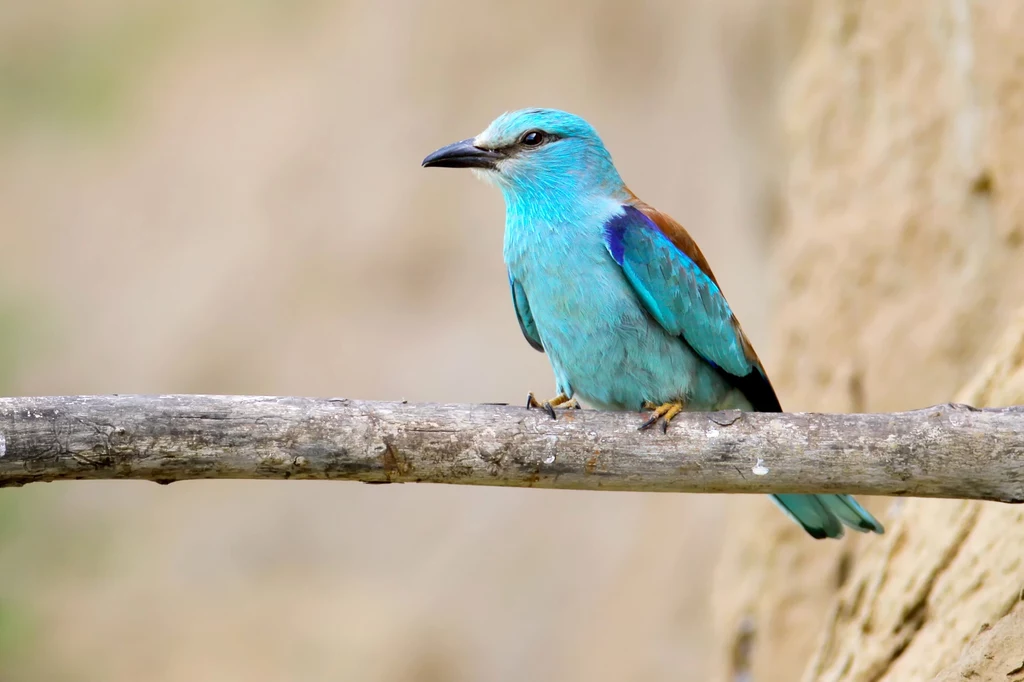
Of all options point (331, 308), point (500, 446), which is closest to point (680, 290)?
point (500, 446)

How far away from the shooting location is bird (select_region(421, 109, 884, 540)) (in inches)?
135

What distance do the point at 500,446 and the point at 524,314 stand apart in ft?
4.18

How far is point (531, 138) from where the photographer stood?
12.5 ft

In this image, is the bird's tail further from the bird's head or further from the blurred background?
the blurred background

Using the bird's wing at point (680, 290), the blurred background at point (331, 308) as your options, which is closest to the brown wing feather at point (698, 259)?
the bird's wing at point (680, 290)

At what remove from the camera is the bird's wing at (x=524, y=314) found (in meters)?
3.74

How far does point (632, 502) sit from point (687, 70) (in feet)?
11.1

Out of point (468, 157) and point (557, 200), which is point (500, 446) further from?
point (468, 157)

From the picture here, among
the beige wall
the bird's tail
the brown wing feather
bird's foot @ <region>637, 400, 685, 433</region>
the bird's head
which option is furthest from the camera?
the bird's head

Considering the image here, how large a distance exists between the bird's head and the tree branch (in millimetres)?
1206

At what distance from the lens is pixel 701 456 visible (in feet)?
8.71

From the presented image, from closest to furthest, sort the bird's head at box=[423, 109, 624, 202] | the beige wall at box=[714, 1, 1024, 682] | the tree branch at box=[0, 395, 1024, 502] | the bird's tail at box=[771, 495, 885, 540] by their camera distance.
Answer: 1. the tree branch at box=[0, 395, 1024, 502]
2. the bird's tail at box=[771, 495, 885, 540]
3. the beige wall at box=[714, 1, 1024, 682]
4. the bird's head at box=[423, 109, 624, 202]

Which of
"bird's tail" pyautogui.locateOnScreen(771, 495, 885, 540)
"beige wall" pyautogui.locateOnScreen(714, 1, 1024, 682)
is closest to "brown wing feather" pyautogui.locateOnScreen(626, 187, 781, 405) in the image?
"bird's tail" pyautogui.locateOnScreen(771, 495, 885, 540)

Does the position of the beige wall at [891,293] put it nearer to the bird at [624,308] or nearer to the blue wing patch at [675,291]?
the bird at [624,308]
